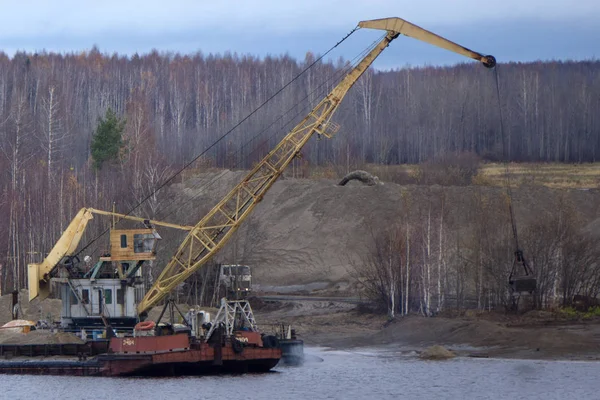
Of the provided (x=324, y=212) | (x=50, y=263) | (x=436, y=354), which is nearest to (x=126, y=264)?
(x=50, y=263)

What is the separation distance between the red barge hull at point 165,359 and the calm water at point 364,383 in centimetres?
41

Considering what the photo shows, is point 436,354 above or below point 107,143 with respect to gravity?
below

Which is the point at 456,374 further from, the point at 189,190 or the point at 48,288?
the point at 189,190

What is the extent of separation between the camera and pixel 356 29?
53.3 metres

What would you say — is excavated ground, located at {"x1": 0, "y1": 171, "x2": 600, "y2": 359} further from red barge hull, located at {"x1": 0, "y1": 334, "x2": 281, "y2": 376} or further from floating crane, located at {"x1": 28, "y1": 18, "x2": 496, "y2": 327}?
red barge hull, located at {"x1": 0, "y1": 334, "x2": 281, "y2": 376}

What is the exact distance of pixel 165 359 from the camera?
4559 cm

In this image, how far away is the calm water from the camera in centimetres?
4203

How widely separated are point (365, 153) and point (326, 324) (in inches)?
2708

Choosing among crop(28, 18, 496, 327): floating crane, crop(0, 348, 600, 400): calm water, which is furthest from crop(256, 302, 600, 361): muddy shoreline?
crop(28, 18, 496, 327): floating crane

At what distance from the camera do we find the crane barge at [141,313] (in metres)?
46.2

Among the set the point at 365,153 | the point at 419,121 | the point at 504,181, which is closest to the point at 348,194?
the point at 504,181

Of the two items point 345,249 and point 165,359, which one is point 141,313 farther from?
point 345,249

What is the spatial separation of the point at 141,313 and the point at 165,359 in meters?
7.53

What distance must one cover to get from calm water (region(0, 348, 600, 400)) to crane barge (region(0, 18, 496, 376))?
2.22 ft
